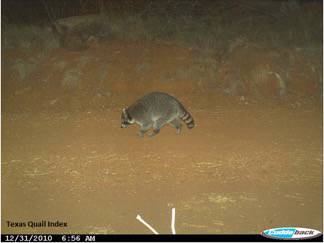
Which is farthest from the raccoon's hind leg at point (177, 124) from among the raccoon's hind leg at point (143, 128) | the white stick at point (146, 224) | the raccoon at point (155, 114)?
the white stick at point (146, 224)

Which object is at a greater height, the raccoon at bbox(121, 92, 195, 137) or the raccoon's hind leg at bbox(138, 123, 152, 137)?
the raccoon at bbox(121, 92, 195, 137)

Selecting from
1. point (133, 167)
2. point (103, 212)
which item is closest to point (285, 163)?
point (133, 167)

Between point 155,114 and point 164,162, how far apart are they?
154 centimetres

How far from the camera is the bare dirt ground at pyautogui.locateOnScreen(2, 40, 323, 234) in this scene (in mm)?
4461

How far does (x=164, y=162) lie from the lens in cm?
586

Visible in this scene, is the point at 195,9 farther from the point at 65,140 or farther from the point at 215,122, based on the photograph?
the point at 65,140

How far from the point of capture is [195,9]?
1314cm

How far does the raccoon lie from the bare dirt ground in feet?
0.69

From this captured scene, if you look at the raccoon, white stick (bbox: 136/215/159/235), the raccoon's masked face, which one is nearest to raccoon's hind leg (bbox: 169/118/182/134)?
the raccoon

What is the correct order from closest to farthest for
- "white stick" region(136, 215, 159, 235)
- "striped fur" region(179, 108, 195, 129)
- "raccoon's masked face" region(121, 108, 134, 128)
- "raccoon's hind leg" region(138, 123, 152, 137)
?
1. "white stick" region(136, 215, 159, 235)
2. "raccoon's masked face" region(121, 108, 134, 128)
3. "raccoon's hind leg" region(138, 123, 152, 137)
4. "striped fur" region(179, 108, 195, 129)

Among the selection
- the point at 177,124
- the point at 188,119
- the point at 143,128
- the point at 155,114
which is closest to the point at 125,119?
the point at 143,128

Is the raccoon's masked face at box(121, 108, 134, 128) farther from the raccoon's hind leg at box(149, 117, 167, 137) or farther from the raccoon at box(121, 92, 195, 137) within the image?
the raccoon's hind leg at box(149, 117, 167, 137)

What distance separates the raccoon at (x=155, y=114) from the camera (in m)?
7.05

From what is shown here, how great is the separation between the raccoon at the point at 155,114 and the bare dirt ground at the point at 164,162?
0.21m
